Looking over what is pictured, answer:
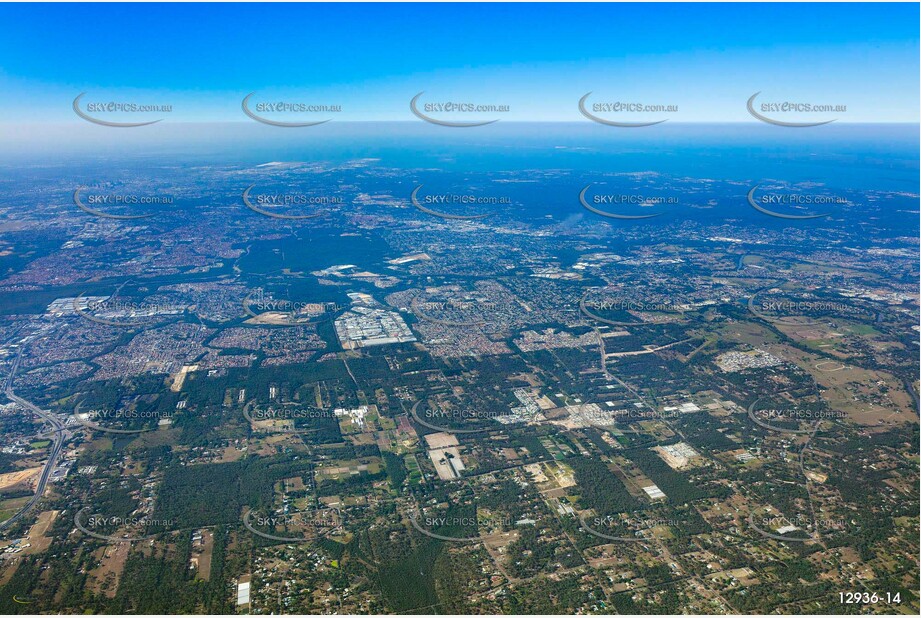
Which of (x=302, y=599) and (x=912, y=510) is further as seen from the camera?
(x=912, y=510)

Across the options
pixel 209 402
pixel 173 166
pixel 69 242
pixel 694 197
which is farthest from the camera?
pixel 173 166

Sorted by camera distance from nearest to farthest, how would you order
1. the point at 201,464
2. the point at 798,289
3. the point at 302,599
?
the point at 302,599 < the point at 201,464 < the point at 798,289

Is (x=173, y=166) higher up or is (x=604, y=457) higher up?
(x=173, y=166)

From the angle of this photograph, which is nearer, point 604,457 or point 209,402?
point 604,457

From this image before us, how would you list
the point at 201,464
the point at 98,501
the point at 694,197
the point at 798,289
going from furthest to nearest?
the point at 694,197 < the point at 798,289 < the point at 201,464 < the point at 98,501

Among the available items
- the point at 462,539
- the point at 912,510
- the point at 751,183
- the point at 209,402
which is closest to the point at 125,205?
the point at 209,402

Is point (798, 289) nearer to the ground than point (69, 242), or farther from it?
nearer to the ground

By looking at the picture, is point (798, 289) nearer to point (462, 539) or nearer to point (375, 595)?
point (462, 539)

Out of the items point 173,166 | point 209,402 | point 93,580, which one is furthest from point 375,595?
point 173,166

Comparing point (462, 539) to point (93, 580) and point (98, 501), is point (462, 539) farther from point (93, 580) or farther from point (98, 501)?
point (98, 501)
